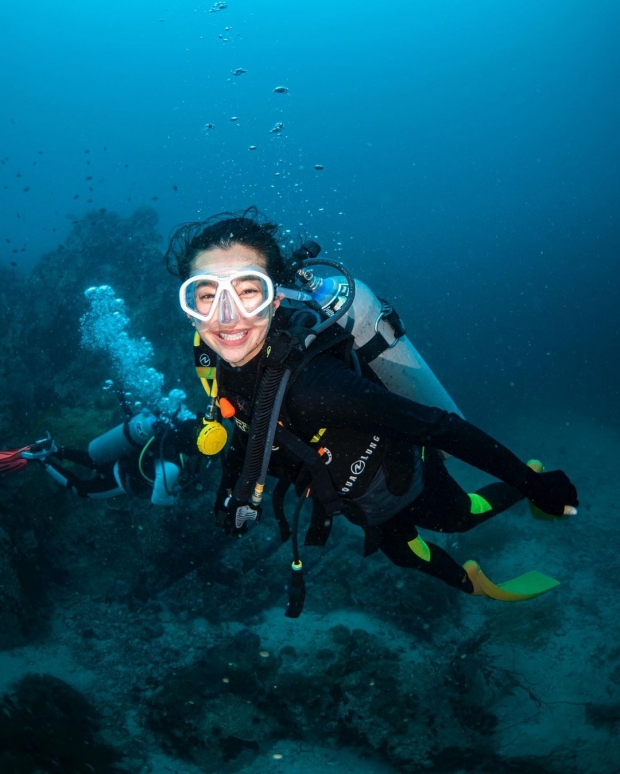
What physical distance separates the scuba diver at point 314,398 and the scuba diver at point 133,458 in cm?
277

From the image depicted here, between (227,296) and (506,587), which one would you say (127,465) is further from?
(506,587)

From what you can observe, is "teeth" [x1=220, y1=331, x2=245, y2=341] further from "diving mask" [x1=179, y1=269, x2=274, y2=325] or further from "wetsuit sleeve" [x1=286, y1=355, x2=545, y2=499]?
Answer: "wetsuit sleeve" [x1=286, y1=355, x2=545, y2=499]

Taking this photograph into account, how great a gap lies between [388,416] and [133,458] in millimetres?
5172

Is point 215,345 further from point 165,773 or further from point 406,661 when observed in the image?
point 406,661

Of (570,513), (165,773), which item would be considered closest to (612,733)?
(570,513)

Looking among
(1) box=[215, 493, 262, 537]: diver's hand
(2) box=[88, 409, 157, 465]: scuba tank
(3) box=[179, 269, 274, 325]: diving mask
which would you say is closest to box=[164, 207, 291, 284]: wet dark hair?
(3) box=[179, 269, 274, 325]: diving mask

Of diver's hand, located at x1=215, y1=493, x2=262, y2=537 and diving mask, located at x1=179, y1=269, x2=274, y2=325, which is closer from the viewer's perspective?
diving mask, located at x1=179, y1=269, x2=274, y2=325

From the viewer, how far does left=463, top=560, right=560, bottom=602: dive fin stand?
3949 mm

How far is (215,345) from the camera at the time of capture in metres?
2.68

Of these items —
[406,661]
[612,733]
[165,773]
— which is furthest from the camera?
[406,661]

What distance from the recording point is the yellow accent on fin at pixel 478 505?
152 inches

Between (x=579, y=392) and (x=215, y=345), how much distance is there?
831 inches

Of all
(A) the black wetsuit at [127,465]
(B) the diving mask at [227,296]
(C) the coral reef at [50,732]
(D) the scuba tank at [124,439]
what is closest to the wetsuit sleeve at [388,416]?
(B) the diving mask at [227,296]

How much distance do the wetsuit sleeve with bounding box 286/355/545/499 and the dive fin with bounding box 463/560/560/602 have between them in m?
1.74
